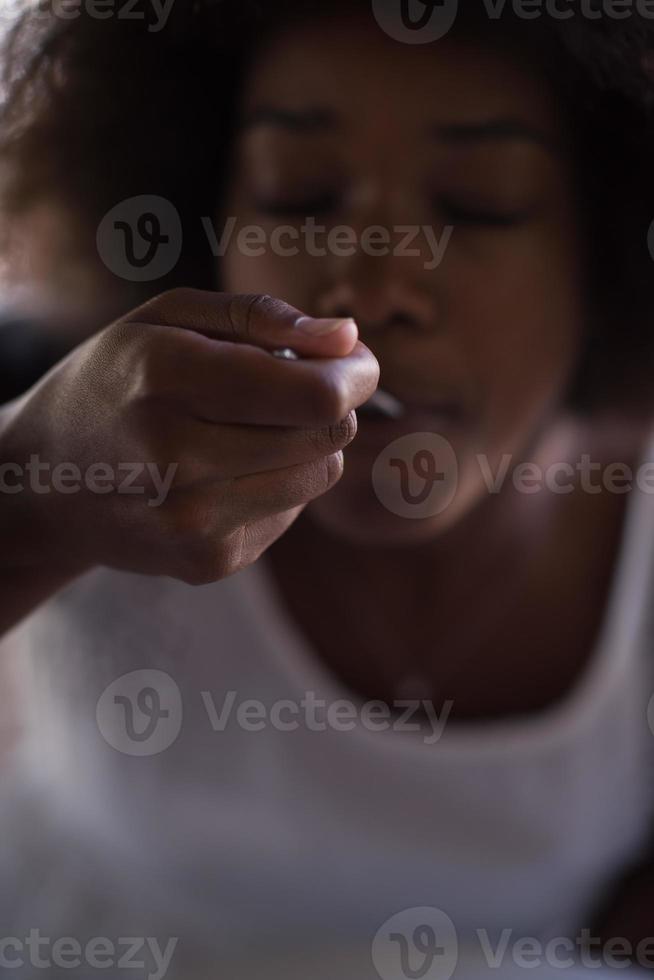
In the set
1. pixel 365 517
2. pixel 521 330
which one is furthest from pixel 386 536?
pixel 521 330

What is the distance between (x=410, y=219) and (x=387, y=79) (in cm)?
6

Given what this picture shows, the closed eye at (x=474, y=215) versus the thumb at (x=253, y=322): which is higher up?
the thumb at (x=253, y=322)

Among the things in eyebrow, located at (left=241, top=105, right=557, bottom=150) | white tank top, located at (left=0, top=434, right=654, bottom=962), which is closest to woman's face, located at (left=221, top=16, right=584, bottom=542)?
eyebrow, located at (left=241, top=105, right=557, bottom=150)

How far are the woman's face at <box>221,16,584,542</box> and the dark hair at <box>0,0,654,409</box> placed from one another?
0.05 ft

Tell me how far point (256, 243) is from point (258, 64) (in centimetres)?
8

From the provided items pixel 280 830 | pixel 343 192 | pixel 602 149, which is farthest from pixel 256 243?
pixel 280 830

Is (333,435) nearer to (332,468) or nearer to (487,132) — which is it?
(332,468)

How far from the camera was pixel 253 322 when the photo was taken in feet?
0.86

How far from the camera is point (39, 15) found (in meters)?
0.51

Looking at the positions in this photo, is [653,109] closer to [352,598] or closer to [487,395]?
[487,395]

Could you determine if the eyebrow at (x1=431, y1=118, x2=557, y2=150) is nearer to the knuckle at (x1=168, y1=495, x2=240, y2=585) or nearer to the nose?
the nose

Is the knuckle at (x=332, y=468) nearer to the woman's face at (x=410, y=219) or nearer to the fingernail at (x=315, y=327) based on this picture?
the fingernail at (x=315, y=327)

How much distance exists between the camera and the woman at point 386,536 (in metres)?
0.48

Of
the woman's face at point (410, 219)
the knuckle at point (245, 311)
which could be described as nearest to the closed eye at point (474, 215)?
the woman's face at point (410, 219)
